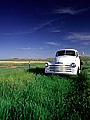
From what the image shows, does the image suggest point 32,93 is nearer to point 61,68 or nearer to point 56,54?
point 61,68

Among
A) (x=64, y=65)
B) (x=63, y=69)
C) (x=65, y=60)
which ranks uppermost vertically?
(x=65, y=60)

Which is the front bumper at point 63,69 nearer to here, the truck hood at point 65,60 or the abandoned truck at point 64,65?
the abandoned truck at point 64,65

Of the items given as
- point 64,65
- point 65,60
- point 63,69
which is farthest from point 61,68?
point 65,60

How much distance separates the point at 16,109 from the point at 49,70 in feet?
25.1

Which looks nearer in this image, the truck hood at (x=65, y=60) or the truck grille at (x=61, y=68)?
the truck grille at (x=61, y=68)

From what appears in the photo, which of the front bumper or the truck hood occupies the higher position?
the truck hood

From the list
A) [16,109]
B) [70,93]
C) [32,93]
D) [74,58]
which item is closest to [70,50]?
[74,58]

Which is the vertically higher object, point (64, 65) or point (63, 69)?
point (64, 65)

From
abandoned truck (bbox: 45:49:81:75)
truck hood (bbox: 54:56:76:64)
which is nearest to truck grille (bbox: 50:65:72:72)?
abandoned truck (bbox: 45:49:81:75)

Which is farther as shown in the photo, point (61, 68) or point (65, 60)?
point (65, 60)

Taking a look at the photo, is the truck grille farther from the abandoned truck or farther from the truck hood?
the truck hood

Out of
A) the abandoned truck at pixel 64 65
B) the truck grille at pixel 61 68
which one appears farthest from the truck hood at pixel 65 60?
the truck grille at pixel 61 68

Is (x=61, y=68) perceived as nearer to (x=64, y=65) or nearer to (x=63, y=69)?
(x=63, y=69)

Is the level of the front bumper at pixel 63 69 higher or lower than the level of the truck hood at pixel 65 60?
lower
